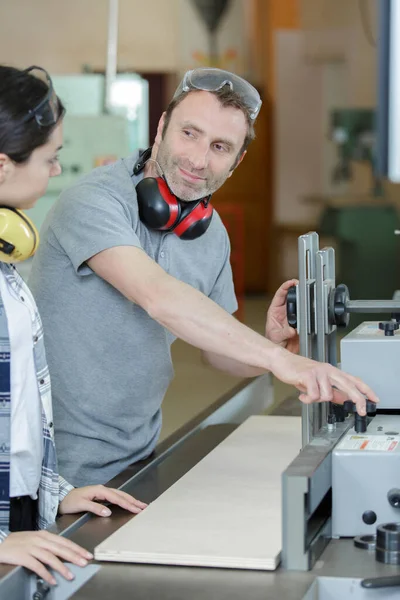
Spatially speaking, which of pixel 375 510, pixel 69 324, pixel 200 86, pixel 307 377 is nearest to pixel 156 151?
pixel 200 86

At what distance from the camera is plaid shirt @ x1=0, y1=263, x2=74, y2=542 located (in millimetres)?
1431

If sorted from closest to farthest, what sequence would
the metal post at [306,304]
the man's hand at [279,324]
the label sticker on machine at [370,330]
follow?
1. the metal post at [306,304]
2. the label sticker on machine at [370,330]
3. the man's hand at [279,324]

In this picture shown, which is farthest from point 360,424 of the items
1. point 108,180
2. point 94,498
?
point 108,180

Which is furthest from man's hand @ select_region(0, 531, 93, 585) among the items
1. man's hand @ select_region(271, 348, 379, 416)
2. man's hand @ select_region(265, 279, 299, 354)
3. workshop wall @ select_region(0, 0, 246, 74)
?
workshop wall @ select_region(0, 0, 246, 74)

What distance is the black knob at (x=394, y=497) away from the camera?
4.50 ft

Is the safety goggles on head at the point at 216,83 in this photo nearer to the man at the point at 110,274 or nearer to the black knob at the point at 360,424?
the man at the point at 110,274

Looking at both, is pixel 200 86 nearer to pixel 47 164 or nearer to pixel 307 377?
pixel 47 164

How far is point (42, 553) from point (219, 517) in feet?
1.00

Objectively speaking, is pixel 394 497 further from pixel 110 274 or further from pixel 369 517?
pixel 110 274

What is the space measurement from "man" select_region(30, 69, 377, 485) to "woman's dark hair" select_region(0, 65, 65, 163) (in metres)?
0.30

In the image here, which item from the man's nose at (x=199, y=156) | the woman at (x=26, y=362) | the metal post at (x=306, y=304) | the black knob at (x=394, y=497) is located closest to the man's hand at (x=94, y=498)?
the woman at (x=26, y=362)

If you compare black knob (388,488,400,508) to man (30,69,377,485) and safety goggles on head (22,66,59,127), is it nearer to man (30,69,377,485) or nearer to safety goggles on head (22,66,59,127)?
man (30,69,377,485)

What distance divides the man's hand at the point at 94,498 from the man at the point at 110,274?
0.26m

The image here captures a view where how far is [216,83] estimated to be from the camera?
187 centimetres
